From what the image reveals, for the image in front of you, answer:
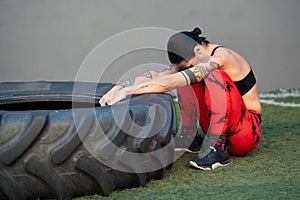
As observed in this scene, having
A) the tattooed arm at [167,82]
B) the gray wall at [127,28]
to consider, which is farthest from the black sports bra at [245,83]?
the gray wall at [127,28]

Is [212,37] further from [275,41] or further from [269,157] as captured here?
[269,157]

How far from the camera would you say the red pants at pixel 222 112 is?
11.5ft

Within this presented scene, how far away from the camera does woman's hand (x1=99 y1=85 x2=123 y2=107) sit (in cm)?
351

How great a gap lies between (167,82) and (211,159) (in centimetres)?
53

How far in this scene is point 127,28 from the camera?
591 centimetres

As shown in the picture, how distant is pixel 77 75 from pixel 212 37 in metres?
1.40

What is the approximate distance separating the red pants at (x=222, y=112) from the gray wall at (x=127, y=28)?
220cm

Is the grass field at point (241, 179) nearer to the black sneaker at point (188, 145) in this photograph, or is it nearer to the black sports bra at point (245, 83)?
the black sneaker at point (188, 145)

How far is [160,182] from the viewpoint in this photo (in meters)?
3.20

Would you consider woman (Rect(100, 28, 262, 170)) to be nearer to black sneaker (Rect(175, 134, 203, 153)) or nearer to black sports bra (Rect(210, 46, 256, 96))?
black sports bra (Rect(210, 46, 256, 96))

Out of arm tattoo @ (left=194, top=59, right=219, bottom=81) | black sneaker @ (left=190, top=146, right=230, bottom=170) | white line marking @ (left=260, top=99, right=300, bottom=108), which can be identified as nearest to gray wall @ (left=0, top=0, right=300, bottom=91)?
white line marking @ (left=260, top=99, right=300, bottom=108)

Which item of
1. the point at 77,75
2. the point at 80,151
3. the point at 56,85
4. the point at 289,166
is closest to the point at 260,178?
the point at 289,166

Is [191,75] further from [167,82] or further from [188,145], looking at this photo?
[188,145]

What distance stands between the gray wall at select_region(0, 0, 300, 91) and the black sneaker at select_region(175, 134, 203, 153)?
210 cm
